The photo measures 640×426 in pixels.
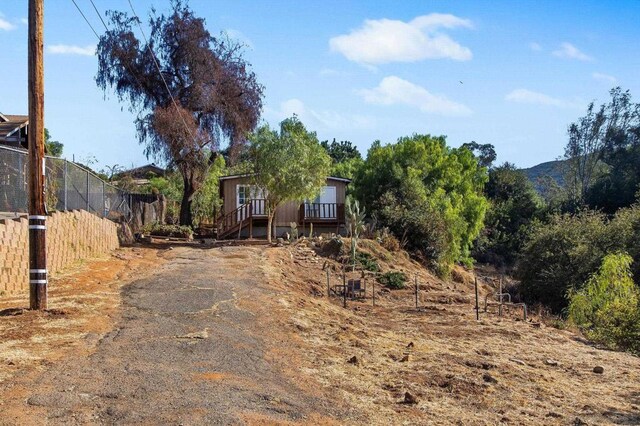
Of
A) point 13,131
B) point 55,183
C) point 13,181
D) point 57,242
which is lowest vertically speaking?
point 57,242

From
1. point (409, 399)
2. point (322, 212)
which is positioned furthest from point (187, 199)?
point (409, 399)

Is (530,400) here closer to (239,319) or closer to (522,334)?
(239,319)

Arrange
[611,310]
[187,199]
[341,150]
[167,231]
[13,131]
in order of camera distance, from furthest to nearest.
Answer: [341,150] → [187,199] → [167,231] → [13,131] → [611,310]

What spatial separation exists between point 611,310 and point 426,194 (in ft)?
69.6

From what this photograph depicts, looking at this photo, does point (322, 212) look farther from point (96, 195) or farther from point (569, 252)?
point (96, 195)

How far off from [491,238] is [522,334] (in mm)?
41349

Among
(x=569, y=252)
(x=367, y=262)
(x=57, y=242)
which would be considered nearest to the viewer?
(x=57, y=242)

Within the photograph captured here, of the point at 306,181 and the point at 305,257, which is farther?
the point at 306,181

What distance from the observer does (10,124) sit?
24766 millimetres

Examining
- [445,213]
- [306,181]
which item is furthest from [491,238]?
[306,181]

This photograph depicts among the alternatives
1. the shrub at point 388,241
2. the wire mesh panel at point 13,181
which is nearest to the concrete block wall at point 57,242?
the wire mesh panel at point 13,181

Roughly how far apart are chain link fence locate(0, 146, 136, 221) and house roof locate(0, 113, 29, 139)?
327 centimetres

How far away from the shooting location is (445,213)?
119ft

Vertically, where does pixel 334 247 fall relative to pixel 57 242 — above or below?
below
